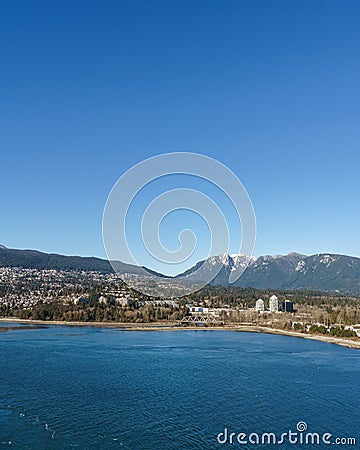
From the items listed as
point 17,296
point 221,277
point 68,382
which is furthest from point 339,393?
point 221,277

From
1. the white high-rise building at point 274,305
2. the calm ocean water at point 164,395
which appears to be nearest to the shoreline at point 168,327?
the calm ocean water at point 164,395

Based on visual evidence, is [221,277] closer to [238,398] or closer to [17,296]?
[17,296]

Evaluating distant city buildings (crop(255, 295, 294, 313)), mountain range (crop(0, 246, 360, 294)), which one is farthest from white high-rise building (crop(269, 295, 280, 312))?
mountain range (crop(0, 246, 360, 294))

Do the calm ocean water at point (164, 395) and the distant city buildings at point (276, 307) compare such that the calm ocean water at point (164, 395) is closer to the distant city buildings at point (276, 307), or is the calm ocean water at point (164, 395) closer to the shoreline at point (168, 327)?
the shoreline at point (168, 327)

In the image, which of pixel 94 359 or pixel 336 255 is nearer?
pixel 94 359

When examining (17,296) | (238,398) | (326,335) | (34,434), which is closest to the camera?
(34,434)
